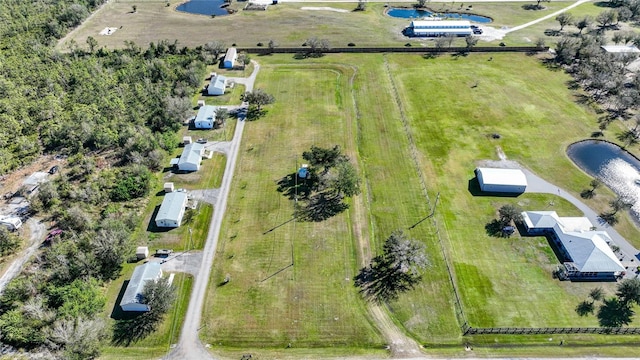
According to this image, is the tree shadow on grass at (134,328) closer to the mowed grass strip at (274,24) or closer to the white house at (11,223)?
the white house at (11,223)

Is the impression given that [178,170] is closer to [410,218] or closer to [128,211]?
[128,211]

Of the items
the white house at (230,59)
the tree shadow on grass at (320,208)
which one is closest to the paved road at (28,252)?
the tree shadow on grass at (320,208)

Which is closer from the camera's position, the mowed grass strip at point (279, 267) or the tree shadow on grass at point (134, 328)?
the tree shadow on grass at point (134, 328)

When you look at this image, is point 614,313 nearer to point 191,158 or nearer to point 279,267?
point 279,267

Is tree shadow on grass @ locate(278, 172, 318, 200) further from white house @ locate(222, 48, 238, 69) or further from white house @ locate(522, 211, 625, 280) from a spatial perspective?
white house @ locate(222, 48, 238, 69)

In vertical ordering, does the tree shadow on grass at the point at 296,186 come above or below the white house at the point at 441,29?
below

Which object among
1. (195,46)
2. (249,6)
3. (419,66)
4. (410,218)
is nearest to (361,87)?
(419,66)
